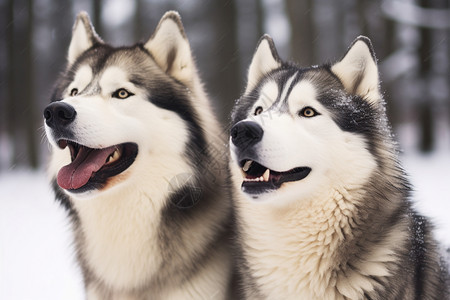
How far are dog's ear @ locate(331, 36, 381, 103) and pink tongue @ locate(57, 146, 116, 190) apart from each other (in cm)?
152

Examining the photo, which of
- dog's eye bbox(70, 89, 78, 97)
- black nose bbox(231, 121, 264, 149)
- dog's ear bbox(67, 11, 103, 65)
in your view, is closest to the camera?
black nose bbox(231, 121, 264, 149)

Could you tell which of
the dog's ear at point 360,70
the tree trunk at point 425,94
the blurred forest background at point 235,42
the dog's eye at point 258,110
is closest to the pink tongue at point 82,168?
the dog's eye at point 258,110

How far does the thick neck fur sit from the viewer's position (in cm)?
247

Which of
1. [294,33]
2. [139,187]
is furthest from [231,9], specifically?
[139,187]

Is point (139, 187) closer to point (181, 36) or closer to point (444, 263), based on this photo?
point (181, 36)

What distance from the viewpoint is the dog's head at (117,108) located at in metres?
2.66

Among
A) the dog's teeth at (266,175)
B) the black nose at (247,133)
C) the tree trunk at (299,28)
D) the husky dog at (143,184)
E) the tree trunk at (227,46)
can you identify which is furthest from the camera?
the tree trunk at (227,46)

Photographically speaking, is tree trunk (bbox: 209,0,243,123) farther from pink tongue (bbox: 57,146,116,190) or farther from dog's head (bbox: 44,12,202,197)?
pink tongue (bbox: 57,146,116,190)

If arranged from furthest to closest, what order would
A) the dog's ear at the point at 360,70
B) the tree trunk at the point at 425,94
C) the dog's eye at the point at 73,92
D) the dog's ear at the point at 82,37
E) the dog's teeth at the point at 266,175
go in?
the tree trunk at the point at 425,94 < the dog's ear at the point at 82,37 < the dog's eye at the point at 73,92 < the dog's ear at the point at 360,70 < the dog's teeth at the point at 266,175

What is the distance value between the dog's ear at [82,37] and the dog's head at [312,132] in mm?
1467

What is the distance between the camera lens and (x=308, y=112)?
264 cm

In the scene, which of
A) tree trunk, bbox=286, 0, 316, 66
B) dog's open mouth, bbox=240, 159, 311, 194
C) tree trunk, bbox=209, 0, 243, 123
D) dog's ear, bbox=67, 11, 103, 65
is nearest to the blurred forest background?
tree trunk, bbox=209, 0, 243, 123

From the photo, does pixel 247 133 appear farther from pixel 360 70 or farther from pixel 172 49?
pixel 172 49

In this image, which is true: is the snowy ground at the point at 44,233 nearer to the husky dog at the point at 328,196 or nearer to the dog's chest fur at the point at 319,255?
the husky dog at the point at 328,196
